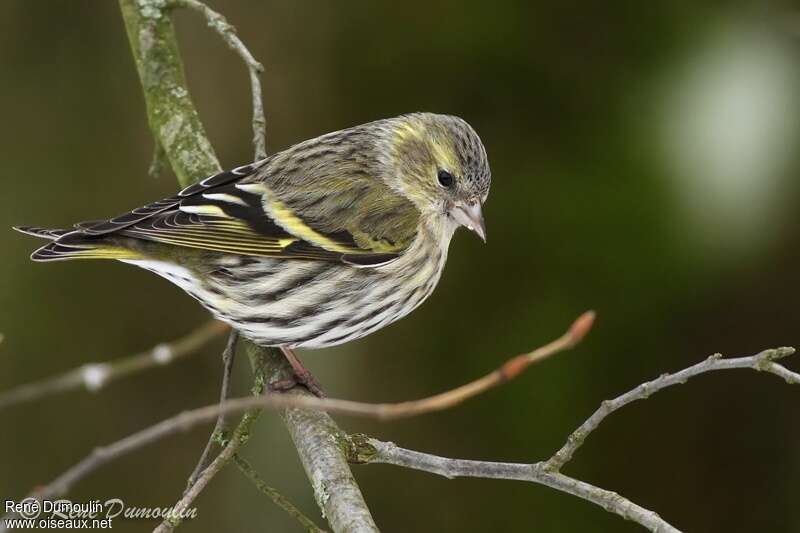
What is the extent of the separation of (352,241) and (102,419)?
1833 millimetres

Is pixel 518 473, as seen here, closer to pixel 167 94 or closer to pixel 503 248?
pixel 503 248

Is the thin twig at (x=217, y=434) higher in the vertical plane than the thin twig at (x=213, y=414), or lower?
lower

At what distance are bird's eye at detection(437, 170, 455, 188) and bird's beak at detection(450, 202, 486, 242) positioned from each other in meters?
0.09

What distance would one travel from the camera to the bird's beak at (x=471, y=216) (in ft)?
11.7

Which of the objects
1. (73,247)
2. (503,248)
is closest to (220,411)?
(73,247)

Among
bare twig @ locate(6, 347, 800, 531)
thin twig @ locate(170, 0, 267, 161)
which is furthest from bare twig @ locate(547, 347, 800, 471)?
thin twig @ locate(170, 0, 267, 161)

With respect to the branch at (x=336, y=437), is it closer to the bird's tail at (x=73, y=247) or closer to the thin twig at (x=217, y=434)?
the thin twig at (x=217, y=434)

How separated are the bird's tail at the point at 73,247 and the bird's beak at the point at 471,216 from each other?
1.13 metres

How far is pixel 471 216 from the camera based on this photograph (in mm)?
3609

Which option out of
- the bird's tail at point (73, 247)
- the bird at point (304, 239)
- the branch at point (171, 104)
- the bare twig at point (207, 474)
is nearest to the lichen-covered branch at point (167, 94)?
the branch at point (171, 104)

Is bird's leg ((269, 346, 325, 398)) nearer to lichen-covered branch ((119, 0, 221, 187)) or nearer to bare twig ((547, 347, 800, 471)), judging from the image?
→ lichen-covered branch ((119, 0, 221, 187))

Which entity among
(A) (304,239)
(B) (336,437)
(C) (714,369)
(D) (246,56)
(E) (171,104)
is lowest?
(B) (336,437)

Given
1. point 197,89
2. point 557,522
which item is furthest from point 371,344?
point 197,89

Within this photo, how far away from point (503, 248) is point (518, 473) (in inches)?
74.9
